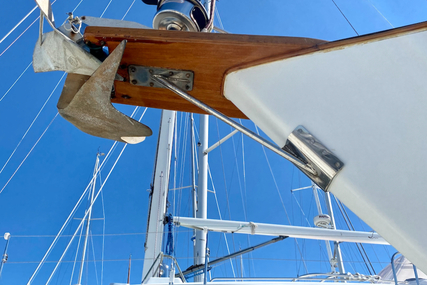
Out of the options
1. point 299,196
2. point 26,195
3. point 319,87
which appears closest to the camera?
point 319,87

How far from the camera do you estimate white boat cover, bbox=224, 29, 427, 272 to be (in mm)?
1090

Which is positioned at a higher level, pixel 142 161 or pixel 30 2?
pixel 30 2

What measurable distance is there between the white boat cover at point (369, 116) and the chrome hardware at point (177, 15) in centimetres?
84

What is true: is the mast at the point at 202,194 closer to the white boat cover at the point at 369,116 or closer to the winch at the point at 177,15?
the winch at the point at 177,15

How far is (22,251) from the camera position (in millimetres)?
19750

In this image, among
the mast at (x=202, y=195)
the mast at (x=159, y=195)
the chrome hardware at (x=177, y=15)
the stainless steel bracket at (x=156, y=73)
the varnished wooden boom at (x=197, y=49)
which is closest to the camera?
the varnished wooden boom at (x=197, y=49)

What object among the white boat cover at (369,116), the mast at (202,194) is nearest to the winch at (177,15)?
the white boat cover at (369,116)

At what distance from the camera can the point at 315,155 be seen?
1.24 m

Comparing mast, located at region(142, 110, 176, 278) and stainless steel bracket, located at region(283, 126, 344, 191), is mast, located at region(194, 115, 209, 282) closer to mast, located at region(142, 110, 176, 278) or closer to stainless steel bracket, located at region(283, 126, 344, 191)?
mast, located at region(142, 110, 176, 278)

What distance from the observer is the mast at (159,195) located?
16.0 ft

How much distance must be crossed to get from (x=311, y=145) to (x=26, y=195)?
70.6 feet

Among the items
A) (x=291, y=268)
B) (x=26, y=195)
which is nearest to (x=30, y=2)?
(x=26, y=195)

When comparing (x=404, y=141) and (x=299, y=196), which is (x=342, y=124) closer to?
(x=404, y=141)

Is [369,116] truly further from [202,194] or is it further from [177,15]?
[202,194]
